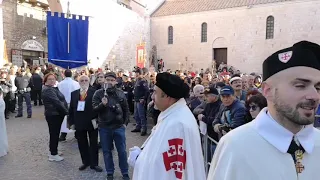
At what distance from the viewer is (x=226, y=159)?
1581 millimetres

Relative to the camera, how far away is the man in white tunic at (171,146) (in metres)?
2.70

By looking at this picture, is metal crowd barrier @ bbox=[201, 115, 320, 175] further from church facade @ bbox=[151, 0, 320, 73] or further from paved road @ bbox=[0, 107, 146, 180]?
church facade @ bbox=[151, 0, 320, 73]

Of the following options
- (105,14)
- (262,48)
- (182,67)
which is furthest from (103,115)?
(182,67)

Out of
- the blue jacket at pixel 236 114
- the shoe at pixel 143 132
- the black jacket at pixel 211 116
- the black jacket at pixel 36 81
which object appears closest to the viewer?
the blue jacket at pixel 236 114

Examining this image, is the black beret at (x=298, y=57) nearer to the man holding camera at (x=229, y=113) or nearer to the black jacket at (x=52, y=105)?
the man holding camera at (x=229, y=113)

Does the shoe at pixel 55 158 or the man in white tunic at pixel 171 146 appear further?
the shoe at pixel 55 158

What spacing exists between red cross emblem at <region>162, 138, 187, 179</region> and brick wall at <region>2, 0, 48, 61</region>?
812 inches

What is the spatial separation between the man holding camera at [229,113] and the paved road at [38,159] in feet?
7.42

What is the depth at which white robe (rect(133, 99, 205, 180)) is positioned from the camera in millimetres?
2691

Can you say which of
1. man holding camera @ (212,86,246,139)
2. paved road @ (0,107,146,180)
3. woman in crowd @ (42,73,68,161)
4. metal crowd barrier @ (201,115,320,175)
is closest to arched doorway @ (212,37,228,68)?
paved road @ (0,107,146,180)

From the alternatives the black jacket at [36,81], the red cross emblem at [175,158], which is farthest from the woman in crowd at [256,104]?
the black jacket at [36,81]

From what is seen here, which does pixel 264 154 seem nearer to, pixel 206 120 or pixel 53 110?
pixel 206 120

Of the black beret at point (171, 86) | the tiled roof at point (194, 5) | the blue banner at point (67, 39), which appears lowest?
the black beret at point (171, 86)

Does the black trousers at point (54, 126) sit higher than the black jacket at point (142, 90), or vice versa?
the black jacket at point (142, 90)
